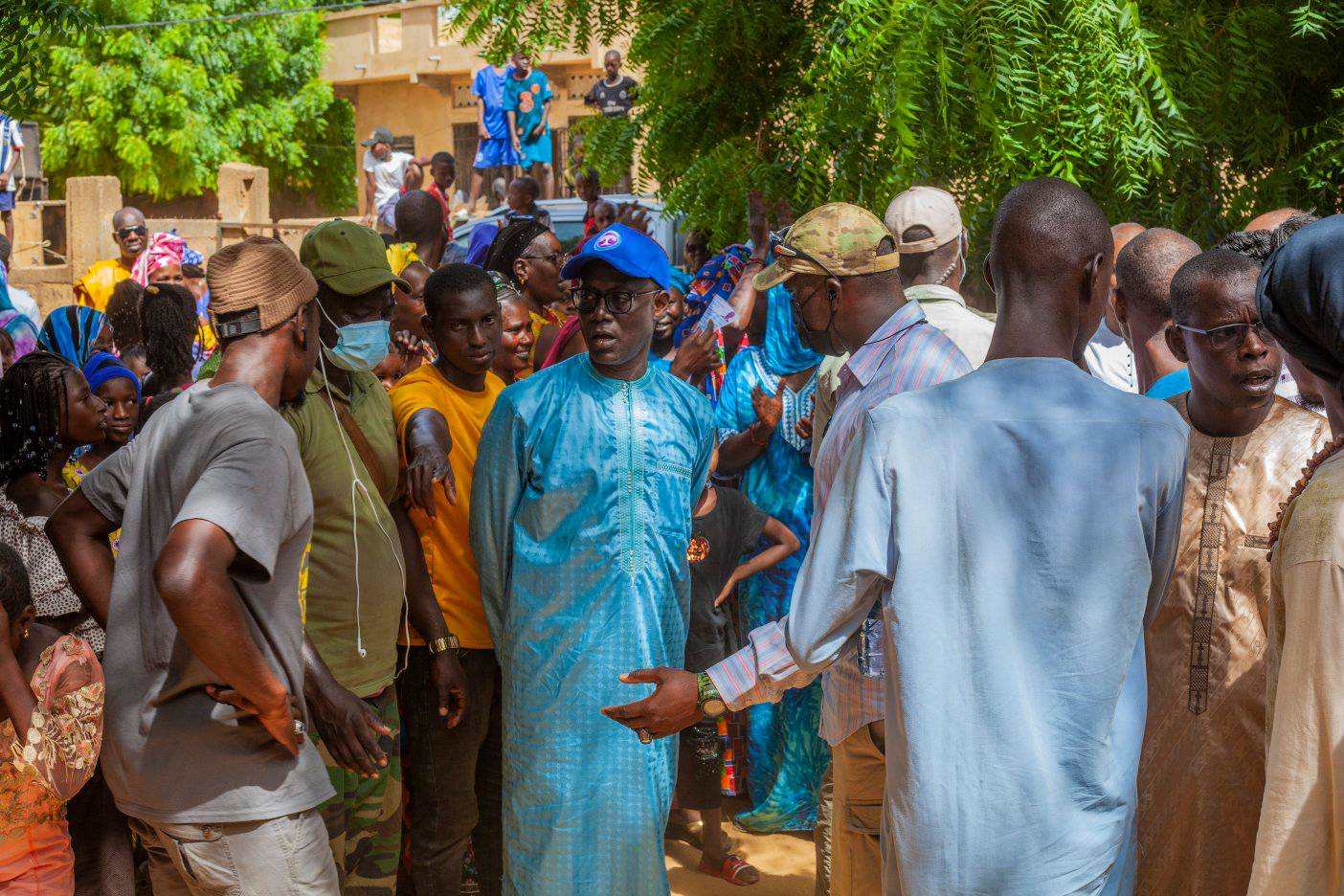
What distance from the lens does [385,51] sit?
33062 mm

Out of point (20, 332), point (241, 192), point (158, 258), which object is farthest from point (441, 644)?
point (241, 192)

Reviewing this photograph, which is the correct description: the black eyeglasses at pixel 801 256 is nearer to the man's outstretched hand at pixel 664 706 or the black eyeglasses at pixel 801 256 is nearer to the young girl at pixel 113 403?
the man's outstretched hand at pixel 664 706

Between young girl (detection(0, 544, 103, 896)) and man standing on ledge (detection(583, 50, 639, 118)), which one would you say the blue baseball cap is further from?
man standing on ledge (detection(583, 50, 639, 118))

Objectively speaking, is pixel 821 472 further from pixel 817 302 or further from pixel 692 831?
pixel 692 831

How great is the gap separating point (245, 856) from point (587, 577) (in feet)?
4.66

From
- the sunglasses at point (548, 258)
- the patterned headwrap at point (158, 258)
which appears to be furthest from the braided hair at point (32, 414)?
the patterned headwrap at point (158, 258)

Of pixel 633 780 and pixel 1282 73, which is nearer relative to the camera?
pixel 633 780

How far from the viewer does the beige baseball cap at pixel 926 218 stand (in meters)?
4.83

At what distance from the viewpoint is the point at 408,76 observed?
1267 inches

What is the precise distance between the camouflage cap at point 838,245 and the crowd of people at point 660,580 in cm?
1

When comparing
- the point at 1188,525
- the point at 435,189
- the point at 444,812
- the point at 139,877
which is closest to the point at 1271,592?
the point at 1188,525

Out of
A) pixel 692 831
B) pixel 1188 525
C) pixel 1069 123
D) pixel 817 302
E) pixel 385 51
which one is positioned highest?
pixel 385 51

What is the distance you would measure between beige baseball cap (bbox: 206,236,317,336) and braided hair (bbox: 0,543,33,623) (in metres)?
0.91

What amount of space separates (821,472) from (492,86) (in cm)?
1470
